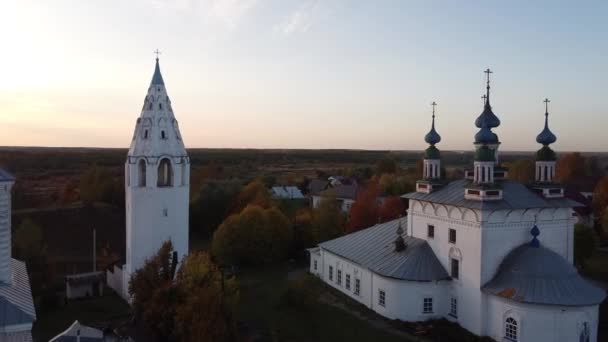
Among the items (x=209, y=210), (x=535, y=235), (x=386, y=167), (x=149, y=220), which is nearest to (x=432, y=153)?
(x=535, y=235)

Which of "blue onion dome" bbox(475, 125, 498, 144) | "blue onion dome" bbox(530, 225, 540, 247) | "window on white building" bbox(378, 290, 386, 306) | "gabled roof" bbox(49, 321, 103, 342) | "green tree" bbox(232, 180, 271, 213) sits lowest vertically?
"window on white building" bbox(378, 290, 386, 306)

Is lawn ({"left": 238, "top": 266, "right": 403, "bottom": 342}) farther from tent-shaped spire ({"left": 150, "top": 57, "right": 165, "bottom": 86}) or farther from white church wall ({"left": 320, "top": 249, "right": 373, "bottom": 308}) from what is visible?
tent-shaped spire ({"left": 150, "top": 57, "right": 165, "bottom": 86})

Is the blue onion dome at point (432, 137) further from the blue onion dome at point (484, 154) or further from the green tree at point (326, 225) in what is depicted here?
the green tree at point (326, 225)

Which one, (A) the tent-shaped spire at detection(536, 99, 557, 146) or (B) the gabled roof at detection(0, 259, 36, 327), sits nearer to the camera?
(B) the gabled roof at detection(0, 259, 36, 327)

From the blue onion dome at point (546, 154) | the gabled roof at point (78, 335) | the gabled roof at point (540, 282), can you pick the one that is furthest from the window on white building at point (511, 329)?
the gabled roof at point (78, 335)

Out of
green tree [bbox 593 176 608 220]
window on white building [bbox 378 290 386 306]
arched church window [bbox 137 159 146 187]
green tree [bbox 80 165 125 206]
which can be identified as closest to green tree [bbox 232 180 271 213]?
green tree [bbox 80 165 125 206]

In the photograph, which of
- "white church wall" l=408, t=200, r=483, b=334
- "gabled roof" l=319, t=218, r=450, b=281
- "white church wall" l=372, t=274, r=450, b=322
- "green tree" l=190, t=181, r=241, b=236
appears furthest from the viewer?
"green tree" l=190, t=181, r=241, b=236
